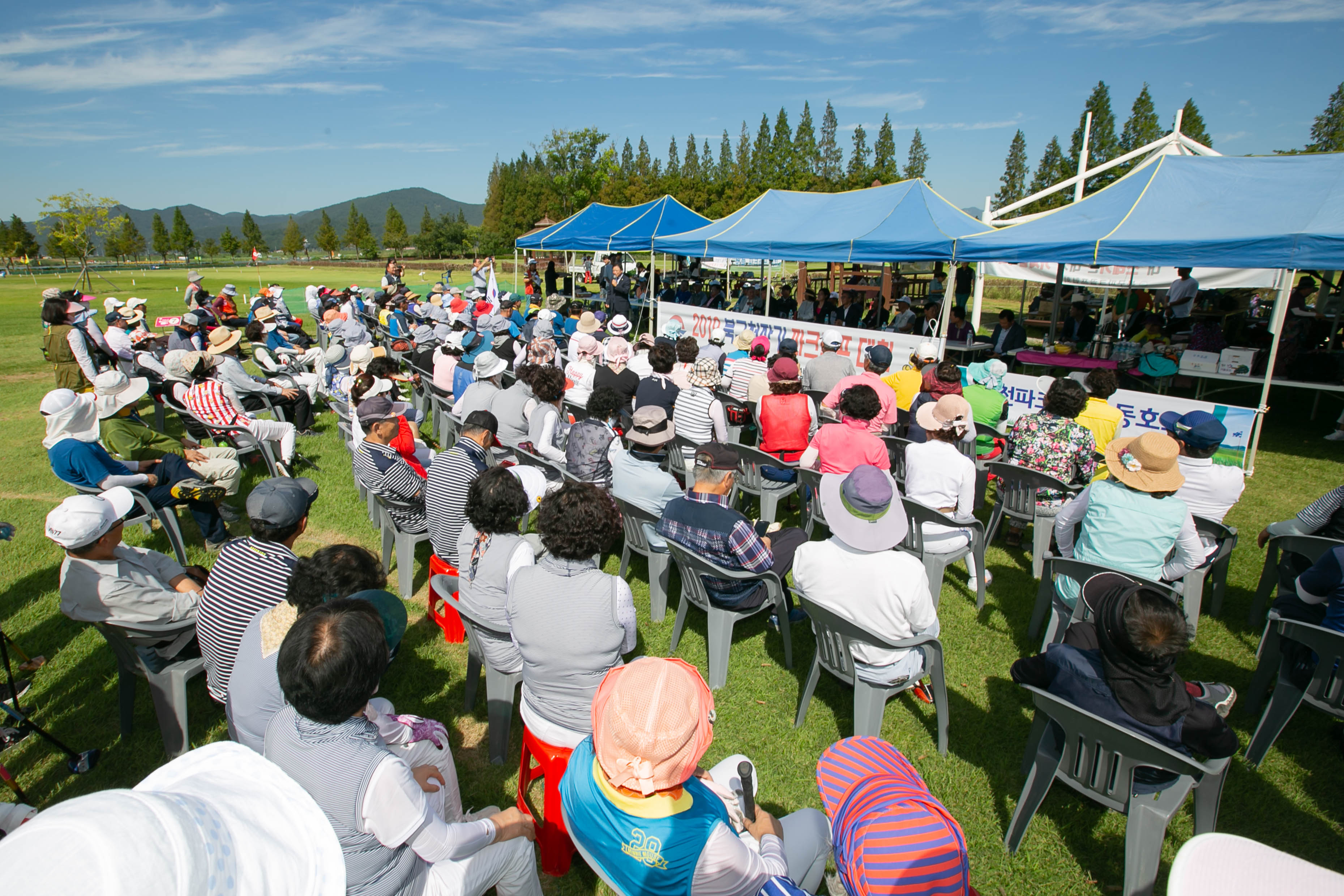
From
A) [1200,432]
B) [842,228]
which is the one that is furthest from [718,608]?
[842,228]

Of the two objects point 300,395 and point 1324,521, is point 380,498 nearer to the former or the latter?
point 300,395

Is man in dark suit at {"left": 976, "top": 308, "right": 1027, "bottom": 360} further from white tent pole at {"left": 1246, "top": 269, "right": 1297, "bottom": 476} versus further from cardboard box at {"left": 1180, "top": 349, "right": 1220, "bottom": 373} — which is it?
white tent pole at {"left": 1246, "top": 269, "right": 1297, "bottom": 476}

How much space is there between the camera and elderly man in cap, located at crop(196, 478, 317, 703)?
2824mm

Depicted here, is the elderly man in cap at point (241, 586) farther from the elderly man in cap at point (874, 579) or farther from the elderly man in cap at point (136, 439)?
the elderly man in cap at point (136, 439)

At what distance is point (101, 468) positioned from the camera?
4734mm

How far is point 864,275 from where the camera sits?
709 inches

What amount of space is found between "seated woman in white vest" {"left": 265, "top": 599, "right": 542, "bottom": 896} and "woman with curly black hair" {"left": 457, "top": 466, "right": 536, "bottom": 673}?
3.74ft

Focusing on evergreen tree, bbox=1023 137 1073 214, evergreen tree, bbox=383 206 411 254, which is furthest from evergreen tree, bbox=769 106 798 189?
evergreen tree, bbox=383 206 411 254

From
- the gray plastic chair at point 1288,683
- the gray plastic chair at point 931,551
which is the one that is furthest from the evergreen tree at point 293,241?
the gray plastic chair at point 1288,683

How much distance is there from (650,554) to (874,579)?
64.2 inches

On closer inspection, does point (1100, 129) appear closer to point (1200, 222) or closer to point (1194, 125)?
point (1194, 125)

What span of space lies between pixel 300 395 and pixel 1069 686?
8698mm

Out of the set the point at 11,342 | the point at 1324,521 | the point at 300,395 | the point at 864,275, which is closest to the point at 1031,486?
the point at 1324,521

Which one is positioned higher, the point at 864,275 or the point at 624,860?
the point at 864,275
